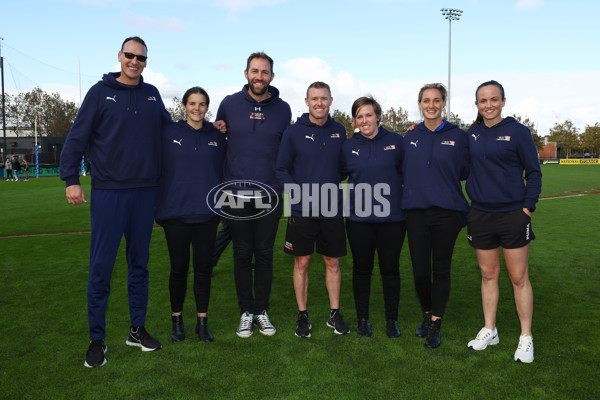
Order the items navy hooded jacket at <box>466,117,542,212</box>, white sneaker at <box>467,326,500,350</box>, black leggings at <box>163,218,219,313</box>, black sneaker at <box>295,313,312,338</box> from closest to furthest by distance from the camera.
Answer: navy hooded jacket at <box>466,117,542,212</box> < white sneaker at <box>467,326,500,350</box> < black leggings at <box>163,218,219,313</box> < black sneaker at <box>295,313,312,338</box>

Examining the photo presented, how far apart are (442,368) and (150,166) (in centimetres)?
281

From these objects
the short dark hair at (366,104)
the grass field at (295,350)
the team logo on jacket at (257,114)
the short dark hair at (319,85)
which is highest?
the short dark hair at (319,85)

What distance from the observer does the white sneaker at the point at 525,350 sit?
3471 mm

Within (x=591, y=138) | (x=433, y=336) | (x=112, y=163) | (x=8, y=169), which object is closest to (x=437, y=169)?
(x=433, y=336)

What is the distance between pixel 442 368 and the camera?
3.37 metres

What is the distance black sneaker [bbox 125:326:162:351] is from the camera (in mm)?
3746

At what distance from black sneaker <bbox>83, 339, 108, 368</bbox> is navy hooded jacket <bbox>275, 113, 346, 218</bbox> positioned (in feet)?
6.44

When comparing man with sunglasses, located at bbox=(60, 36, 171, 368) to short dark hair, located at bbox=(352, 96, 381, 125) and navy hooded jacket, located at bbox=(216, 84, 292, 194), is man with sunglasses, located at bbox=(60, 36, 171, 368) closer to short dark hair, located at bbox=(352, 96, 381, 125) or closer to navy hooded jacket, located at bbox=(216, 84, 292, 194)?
navy hooded jacket, located at bbox=(216, 84, 292, 194)

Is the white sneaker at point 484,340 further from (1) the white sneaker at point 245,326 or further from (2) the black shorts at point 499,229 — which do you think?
(1) the white sneaker at point 245,326

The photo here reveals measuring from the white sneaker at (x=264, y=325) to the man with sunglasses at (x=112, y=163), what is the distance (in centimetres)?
134

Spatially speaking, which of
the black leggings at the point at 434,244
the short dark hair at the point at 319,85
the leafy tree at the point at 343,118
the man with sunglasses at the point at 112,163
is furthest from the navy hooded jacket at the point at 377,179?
the leafy tree at the point at 343,118

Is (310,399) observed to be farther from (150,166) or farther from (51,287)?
(51,287)

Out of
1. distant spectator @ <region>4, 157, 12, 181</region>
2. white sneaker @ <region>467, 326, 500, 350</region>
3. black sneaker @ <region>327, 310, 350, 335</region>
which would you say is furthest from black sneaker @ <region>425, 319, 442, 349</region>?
distant spectator @ <region>4, 157, 12, 181</region>

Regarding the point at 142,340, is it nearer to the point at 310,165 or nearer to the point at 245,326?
the point at 245,326
